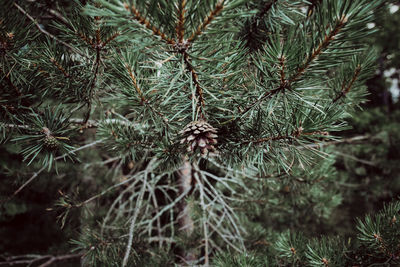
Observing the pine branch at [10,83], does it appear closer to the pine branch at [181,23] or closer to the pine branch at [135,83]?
the pine branch at [135,83]

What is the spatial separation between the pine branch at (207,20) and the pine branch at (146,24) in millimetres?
55

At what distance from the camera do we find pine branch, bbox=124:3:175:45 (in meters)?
0.50

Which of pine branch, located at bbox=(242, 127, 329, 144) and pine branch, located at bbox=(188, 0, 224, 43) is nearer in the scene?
pine branch, located at bbox=(188, 0, 224, 43)

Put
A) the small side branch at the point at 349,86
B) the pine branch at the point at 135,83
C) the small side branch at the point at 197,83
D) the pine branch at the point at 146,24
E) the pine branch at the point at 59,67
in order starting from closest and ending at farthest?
the pine branch at the point at 146,24, the small side branch at the point at 197,83, the pine branch at the point at 135,83, the pine branch at the point at 59,67, the small side branch at the point at 349,86

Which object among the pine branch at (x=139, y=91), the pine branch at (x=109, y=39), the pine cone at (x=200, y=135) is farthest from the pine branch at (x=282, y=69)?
the pine branch at (x=109, y=39)

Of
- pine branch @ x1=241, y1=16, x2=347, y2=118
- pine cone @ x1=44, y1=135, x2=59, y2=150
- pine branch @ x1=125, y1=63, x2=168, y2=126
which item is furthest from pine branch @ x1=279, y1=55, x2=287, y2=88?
pine cone @ x1=44, y1=135, x2=59, y2=150

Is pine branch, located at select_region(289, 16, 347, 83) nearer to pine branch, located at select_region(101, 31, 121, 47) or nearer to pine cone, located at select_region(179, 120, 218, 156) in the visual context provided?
pine cone, located at select_region(179, 120, 218, 156)

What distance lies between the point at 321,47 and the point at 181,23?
0.36m

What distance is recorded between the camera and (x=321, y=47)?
60 centimetres

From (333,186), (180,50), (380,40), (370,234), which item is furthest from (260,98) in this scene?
(380,40)

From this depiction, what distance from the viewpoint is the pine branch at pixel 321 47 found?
0.53m

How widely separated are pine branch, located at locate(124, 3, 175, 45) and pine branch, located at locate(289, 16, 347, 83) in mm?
359

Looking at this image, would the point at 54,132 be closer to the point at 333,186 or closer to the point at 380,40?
the point at 333,186

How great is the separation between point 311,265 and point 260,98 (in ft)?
2.37
